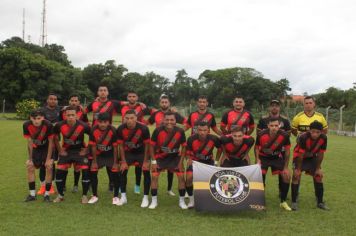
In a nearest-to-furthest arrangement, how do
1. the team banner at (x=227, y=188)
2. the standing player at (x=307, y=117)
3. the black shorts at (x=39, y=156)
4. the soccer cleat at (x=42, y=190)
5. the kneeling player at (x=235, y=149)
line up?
the team banner at (x=227, y=188) → the kneeling player at (x=235, y=149) → the black shorts at (x=39, y=156) → the standing player at (x=307, y=117) → the soccer cleat at (x=42, y=190)

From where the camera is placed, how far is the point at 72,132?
6.83 meters

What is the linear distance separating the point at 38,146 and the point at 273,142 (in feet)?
13.1

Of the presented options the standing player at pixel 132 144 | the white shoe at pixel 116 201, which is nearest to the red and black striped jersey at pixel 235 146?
the standing player at pixel 132 144

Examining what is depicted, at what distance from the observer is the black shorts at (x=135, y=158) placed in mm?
7041

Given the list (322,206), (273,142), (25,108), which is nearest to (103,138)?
(273,142)

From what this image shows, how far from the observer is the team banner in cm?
601

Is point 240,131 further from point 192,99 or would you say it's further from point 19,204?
point 192,99

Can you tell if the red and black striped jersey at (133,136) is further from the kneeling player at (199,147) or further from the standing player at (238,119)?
the standing player at (238,119)

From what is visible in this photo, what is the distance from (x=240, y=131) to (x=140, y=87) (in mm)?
46306

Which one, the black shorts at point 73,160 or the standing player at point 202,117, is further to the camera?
the standing player at point 202,117

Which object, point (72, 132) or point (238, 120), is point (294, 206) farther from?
point (72, 132)

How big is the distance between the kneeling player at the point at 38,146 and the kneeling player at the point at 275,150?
3532 millimetres

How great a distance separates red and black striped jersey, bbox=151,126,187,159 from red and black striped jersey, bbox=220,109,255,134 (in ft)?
3.75

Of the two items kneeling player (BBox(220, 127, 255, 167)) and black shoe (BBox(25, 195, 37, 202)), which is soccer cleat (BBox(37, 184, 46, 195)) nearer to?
black shoe (BBox(25, 195, 37, 202))
